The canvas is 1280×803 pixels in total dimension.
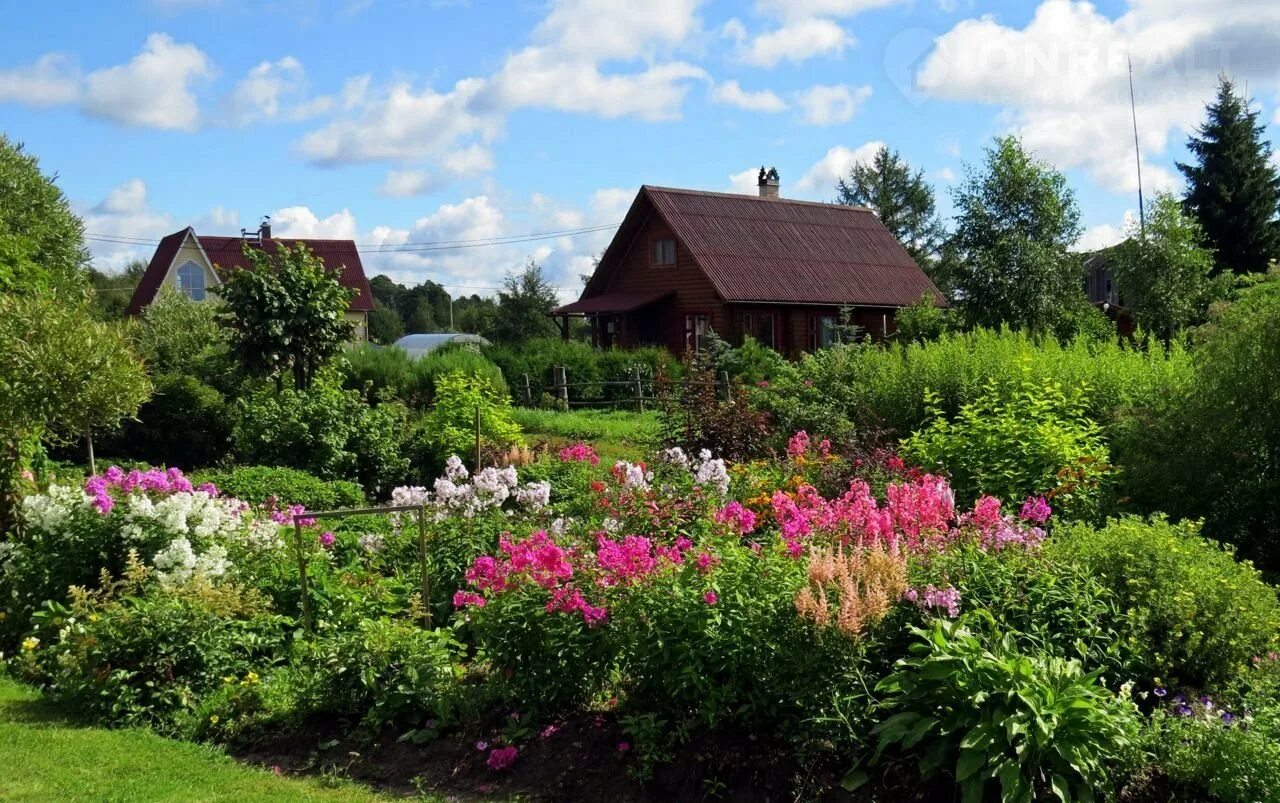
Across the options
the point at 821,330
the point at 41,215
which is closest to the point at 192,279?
the point at 41,215

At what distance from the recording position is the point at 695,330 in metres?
31.0

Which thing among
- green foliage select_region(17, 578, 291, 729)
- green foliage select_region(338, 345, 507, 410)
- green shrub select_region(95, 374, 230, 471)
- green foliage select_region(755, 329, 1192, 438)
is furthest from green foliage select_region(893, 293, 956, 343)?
green foliage select_region(17, 578, 291, 729)

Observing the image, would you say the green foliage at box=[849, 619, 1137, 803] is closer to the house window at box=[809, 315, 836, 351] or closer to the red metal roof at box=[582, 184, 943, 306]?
the red metal roof at box=[582, 184, 943, 306]

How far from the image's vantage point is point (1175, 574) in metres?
5.01

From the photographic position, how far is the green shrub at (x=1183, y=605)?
15.8 feet

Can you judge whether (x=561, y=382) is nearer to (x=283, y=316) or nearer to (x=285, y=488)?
(x=283, y=316)

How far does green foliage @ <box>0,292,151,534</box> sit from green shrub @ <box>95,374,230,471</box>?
7437 millimetres

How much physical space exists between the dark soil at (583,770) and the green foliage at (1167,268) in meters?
29.1

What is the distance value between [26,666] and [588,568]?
396 centimetres

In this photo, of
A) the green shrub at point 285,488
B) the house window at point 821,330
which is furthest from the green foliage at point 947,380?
the house window at point 821,330

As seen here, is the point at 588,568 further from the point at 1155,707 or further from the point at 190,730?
the point at 1155,707

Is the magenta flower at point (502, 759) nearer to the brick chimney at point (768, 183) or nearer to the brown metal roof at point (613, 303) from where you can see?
the brown metal roof at point (613, 303)

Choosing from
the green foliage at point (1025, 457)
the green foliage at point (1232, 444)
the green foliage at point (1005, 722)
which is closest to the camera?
the green foliage at point (1005, 722)

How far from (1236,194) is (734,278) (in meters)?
18.3
